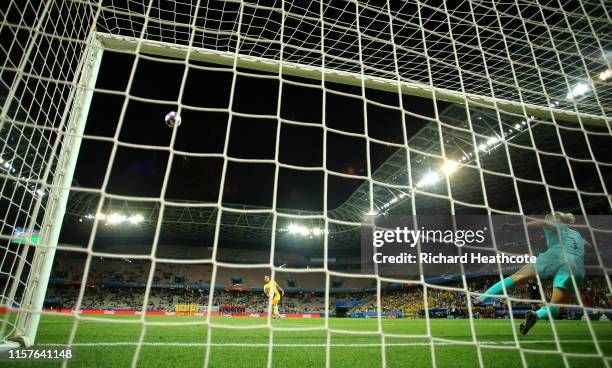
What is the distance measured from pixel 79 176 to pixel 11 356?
1826 cm

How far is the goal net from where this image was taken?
2.34 metres

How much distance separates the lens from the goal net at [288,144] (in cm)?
234

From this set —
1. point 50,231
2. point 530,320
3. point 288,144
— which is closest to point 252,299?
point 288,144

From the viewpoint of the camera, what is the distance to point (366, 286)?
25031mm

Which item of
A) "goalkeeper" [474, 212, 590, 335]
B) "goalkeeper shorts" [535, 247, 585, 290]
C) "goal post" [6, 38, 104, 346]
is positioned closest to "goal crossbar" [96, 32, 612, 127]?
"goal post" [6, 38, 104, 346]

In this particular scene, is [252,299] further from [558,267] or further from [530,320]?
[558,267]

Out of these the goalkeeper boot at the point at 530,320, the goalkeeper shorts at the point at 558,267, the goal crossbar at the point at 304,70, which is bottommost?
the goalkeeper boot at the point at 530,320

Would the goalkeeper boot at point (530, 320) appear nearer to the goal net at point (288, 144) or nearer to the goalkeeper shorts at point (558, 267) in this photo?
the goal net at point (288, 144)

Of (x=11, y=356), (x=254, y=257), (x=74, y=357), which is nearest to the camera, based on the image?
(x=11, y=356)

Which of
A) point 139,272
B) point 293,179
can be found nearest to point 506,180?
point 293,179

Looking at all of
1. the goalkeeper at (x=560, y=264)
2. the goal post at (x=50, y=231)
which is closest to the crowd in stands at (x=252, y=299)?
the goalkeeper at (x=560, y=264)

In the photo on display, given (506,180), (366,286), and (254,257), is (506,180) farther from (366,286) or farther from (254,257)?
(254,257)

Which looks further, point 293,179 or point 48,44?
point 293,179

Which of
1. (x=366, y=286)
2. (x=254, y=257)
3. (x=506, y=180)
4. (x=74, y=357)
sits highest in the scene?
(x=506, y=180)
